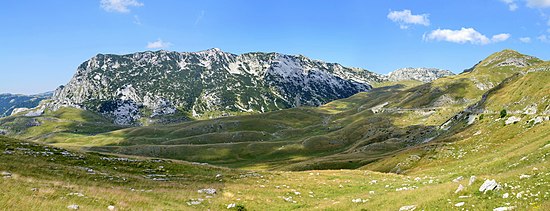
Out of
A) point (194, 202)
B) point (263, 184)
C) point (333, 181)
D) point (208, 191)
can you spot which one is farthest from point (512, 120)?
point (194, 202)

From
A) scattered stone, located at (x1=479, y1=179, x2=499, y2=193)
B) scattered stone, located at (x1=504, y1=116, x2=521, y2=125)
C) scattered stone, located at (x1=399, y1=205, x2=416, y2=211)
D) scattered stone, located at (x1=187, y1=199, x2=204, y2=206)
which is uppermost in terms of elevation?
scattered stone, located at (x1=504, y1=116, x2=521, y2=125)

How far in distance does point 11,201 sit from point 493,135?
67595 millimetres

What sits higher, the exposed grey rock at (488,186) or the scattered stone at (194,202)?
the exposed grey rock at (488,186)

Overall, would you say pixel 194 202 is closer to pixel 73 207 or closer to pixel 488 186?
pixel 73 207

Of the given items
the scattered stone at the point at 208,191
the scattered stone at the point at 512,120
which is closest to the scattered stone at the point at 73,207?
the scattered stone at the point at 208,191

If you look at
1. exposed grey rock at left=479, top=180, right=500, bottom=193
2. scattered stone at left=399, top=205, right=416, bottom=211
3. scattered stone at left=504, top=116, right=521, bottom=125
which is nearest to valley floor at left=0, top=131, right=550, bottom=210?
exposed grey rock at left=479, top=180, right=500, bottom=193

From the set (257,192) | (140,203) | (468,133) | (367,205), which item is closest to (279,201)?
(257,192)

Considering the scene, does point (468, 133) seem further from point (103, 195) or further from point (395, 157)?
point (103, 195)

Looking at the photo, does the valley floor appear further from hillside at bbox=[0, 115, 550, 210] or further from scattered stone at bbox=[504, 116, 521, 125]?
scattered stone at bbox=[504, 116, 521, 125]

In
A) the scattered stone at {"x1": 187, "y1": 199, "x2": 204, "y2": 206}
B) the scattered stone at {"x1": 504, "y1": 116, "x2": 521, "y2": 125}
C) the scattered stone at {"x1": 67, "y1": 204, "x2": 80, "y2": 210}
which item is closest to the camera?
the scattered stone at {"x1": 67, "y1": 204, "x2": 80, "y2": 210}

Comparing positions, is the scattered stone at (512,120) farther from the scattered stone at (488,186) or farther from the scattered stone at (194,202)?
the scattered stone at (194,202)

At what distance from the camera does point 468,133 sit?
239 ft

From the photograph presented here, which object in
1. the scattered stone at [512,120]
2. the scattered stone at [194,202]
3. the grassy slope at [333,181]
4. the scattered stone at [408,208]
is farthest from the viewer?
the scattered stone at [512,120]

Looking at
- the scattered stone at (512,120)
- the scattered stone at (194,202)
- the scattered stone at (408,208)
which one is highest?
the scattered stone at (512,120)
